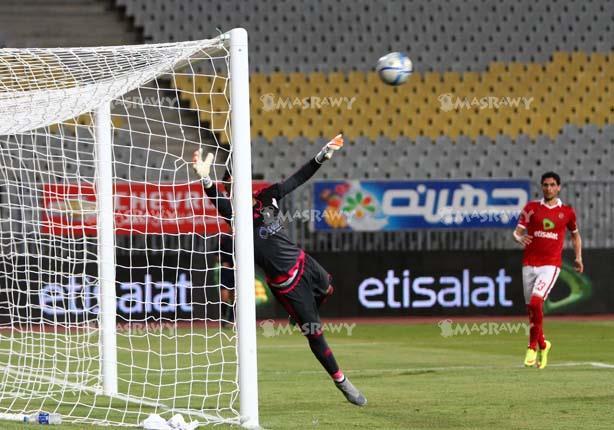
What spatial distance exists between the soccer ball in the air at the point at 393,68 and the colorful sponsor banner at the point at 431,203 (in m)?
7.55

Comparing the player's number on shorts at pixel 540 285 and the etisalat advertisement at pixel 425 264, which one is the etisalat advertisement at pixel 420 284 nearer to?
the etisalat advertisement at pixel 425 264

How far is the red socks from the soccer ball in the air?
269cm

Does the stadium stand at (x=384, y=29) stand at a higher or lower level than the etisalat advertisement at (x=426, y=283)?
higher

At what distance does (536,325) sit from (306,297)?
3.88m

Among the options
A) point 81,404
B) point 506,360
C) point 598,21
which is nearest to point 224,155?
point 598,21

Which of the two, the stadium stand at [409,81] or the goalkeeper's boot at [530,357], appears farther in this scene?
the stadium stand at [409,81]

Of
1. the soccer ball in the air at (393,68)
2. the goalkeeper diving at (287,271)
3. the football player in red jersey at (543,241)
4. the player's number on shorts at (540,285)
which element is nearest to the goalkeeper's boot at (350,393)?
the goalkeeper diving at (287,271)

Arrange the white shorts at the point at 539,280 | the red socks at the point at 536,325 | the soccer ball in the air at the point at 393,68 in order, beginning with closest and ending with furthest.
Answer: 1. the red socks at the point at 536,325
2. the white shorts at the point at 539,280
3. the soccer ball in the air at the point at 393,68

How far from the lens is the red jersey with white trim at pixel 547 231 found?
40.0ft

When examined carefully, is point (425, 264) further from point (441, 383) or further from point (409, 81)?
point (441, 383)

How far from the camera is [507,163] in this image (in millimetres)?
22375

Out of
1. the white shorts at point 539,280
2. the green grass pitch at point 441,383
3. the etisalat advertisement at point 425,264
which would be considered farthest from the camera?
the etisalat advertisement at point 425,264

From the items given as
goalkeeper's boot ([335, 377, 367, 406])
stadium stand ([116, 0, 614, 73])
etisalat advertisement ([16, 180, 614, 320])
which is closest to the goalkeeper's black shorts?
goalkeeper's boot ([335, 377, 367, 406])

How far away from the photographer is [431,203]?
802 inches
